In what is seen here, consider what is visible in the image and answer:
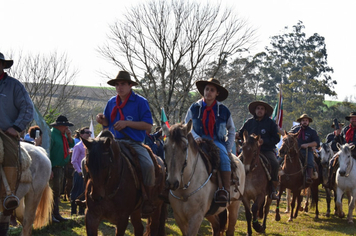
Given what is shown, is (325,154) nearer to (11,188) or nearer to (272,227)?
(272,227)

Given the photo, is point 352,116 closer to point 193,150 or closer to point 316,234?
point 316,234

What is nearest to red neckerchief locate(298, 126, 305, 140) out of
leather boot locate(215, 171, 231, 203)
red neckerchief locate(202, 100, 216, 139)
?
red neckerchief locate(202, 100, 216, 139)

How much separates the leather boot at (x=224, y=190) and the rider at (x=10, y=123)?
3.11 m

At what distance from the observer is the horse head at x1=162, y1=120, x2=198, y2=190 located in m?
6.36

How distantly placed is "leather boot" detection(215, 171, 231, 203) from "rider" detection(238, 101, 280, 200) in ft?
12.9

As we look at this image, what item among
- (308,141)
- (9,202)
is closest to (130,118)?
(9,202)

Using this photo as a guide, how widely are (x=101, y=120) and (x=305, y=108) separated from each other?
53.2m

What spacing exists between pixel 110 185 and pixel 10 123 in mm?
1756

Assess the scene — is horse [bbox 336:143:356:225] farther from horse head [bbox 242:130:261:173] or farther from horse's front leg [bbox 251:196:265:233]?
horse head [bbox 242:130:261:173]

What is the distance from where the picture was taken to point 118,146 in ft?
21.2

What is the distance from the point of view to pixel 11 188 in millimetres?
6535

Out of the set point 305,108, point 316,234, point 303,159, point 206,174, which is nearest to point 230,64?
point 303,159

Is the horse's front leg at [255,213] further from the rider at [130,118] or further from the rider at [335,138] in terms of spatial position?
the rider at [335,138]

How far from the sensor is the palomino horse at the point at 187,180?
6453mm
